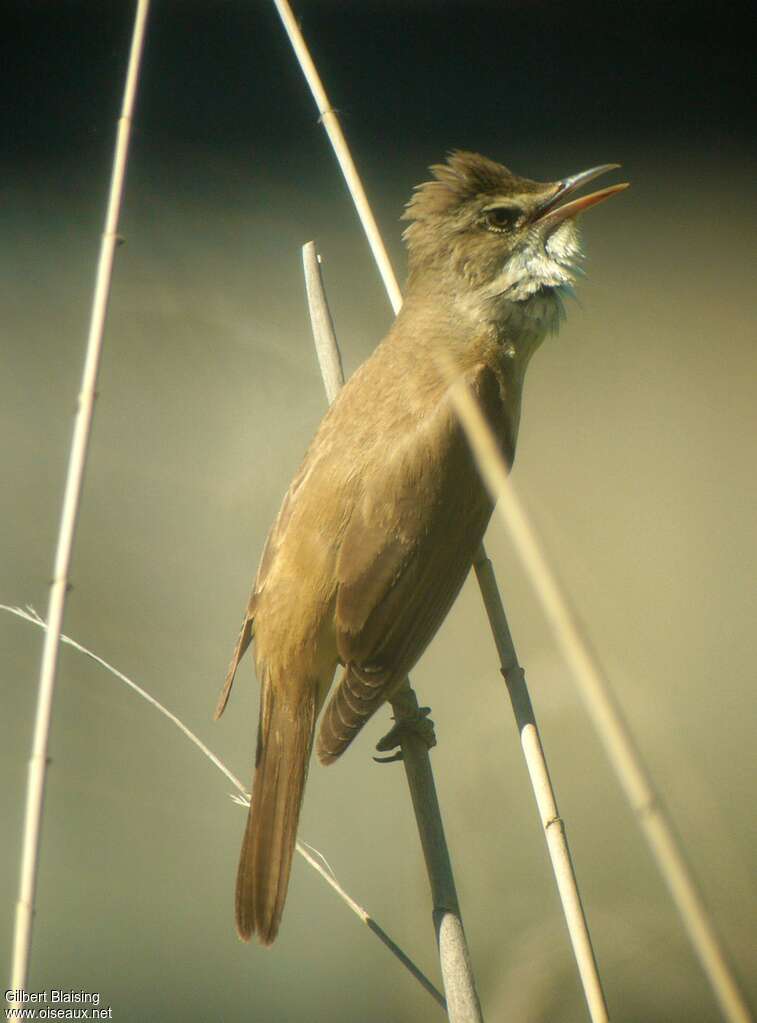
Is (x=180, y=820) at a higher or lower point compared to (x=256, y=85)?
lower

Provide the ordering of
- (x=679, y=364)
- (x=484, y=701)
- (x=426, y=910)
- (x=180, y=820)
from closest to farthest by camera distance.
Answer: (x=426, y=910), (x=180, y=820), (x=484, y=701), (x=679, y=364)

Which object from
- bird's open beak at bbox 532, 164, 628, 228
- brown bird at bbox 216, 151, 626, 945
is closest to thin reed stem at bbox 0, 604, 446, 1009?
brown bird at bbox 216, 151, 626, 945

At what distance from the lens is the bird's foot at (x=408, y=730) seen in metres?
2.21

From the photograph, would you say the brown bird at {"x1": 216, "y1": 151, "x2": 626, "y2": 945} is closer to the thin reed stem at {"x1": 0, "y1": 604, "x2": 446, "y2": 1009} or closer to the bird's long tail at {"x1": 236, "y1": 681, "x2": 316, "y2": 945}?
the bird's long tail at {"x1": 236, "y1": 681, "x2": 316, "y2": 945}

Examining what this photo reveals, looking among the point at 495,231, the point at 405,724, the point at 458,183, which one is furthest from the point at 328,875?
the point at 458,183

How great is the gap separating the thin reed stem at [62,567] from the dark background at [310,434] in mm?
1407

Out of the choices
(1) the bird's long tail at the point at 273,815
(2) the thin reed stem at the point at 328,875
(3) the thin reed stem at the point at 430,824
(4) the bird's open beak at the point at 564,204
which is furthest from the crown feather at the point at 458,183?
(2) the thin reed stem at the point at 328,875

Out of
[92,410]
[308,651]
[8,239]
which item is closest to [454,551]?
[308,651]

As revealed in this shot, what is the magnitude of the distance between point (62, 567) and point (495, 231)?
1484 mm

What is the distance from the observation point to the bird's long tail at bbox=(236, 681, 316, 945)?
191 centimetres

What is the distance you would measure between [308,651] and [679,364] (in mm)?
2208

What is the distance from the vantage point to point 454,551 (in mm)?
2344

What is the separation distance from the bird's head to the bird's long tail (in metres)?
1.04

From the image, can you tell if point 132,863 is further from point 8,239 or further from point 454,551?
point 8,239
